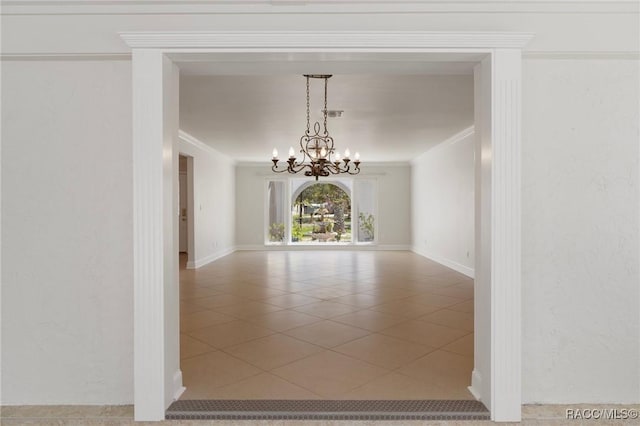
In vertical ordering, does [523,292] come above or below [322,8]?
below

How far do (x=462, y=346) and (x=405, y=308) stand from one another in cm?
127

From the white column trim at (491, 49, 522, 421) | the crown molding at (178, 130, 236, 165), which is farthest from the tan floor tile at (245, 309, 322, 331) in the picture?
the crown molding at (178, 130, 236, 165)

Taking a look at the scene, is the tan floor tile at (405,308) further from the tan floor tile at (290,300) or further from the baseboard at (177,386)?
the baseboard at (177,386)

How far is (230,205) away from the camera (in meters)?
10.4

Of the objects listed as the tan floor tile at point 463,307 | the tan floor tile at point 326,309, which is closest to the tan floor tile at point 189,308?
the tan floor tile at point 326,309

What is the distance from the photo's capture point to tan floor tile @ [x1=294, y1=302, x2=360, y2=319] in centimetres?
428

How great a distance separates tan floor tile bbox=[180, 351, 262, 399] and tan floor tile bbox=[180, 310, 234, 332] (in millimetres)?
792

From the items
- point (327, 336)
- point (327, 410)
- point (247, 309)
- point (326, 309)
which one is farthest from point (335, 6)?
point (247, 309)

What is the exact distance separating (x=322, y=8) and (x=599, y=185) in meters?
1.95

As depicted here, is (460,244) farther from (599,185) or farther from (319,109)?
(599,185)

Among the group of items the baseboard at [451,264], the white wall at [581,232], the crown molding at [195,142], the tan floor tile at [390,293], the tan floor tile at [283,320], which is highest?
the crown molding at [195,142]

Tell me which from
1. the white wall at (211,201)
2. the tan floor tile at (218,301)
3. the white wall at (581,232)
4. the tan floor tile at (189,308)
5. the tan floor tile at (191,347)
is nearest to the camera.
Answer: the white wall at (581,232)

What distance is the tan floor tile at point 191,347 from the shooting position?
124 inches

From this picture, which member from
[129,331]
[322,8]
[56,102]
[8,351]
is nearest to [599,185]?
[322,8]
